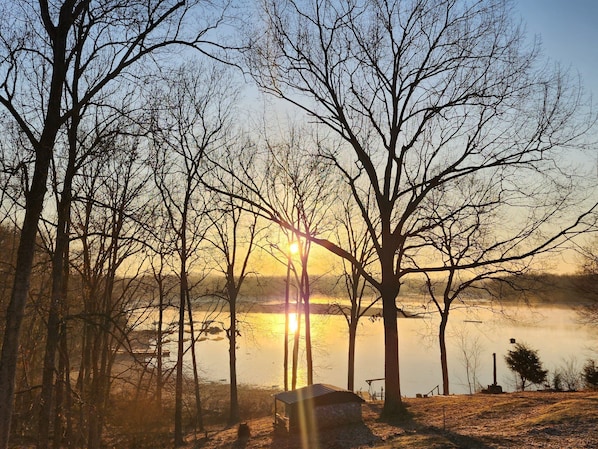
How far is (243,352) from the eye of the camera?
2263 inches

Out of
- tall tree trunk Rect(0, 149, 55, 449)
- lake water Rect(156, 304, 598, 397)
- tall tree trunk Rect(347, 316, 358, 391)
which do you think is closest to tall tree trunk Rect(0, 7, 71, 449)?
tall tree trunk Rect(0, 149, 55, 449)

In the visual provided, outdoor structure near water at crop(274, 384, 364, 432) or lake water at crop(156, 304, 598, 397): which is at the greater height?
outdoor structure near water at crop(274, 384, 364, 432)

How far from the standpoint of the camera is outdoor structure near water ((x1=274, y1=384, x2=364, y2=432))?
55.7 feet

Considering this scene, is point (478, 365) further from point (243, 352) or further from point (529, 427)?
point (529, 427)

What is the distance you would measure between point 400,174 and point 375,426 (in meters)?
8.17

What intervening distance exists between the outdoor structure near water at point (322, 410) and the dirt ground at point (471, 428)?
1.42 feet

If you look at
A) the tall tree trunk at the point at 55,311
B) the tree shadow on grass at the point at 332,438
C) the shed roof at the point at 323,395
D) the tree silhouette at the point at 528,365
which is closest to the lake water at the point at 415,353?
the tree silhouette at the point at 528,365

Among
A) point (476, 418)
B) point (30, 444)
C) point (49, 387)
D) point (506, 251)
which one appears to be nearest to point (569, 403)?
point (476, 418)

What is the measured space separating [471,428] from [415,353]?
40991 mm

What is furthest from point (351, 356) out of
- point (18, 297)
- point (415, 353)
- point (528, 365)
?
point (415, 353)

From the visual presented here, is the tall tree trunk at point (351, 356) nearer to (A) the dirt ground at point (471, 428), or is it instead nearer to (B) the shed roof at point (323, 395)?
(A) the dirt ground at point (471, 428)

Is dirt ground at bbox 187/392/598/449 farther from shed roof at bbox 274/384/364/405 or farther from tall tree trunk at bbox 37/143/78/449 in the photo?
tall tree trunk at bbox 37/143/78/449

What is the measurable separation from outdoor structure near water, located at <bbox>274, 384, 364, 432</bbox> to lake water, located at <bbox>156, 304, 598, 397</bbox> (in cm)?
1250

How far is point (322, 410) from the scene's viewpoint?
56.0 feet
